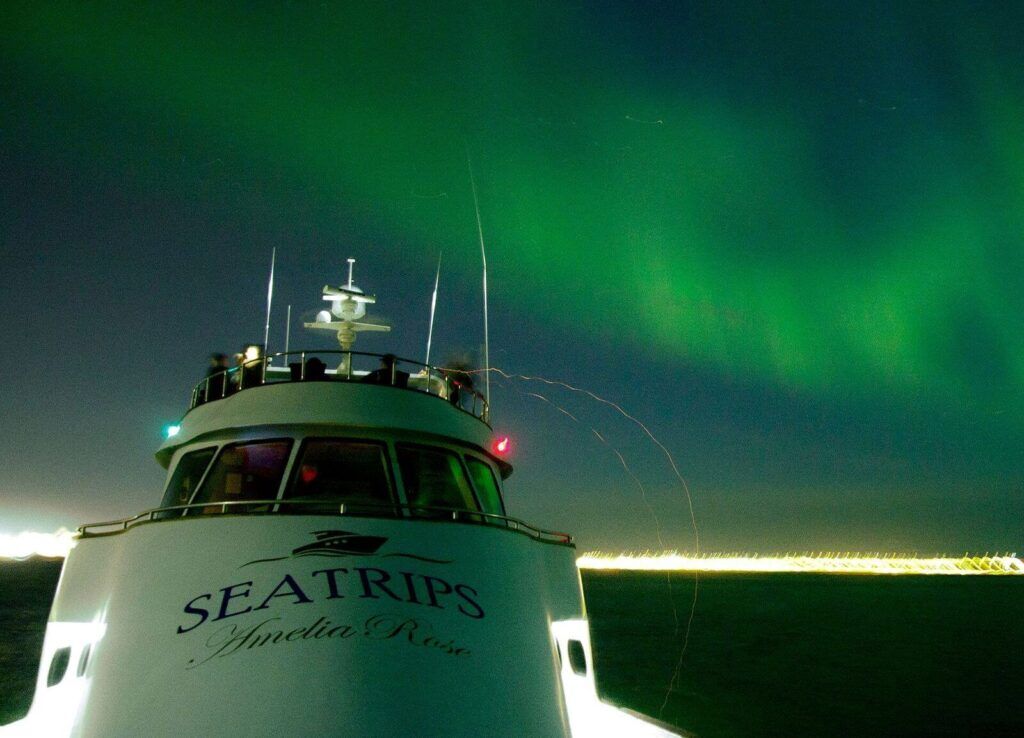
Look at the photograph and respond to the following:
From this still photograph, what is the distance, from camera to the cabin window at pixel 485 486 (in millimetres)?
8867

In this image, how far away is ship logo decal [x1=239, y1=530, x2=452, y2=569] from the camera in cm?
644

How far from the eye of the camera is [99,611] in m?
7.44

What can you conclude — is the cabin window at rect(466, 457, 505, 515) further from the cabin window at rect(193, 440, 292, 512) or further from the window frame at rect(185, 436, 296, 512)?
the cabin window at rect(193, 440, 292, 512)

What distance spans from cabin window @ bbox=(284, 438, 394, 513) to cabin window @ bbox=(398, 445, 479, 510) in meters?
0.28

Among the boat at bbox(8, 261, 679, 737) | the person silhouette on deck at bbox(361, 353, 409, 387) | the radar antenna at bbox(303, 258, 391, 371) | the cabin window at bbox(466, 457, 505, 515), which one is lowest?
the boat at bbox(8, 261, 679, 737)

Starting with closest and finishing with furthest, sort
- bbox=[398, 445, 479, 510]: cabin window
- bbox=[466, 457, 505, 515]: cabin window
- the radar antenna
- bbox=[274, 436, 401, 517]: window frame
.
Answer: bbox=[274, 436, 401, 517]: window frame, bbox=[398, 445, 479, 510]: cabin window, bbox=[466, 457, 505, 515]: cabin window, the radar antenna

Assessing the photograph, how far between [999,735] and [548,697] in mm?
24464

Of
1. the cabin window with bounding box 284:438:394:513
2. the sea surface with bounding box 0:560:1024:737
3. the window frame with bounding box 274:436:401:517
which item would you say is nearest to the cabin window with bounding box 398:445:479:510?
the window frame with bounding box 274:436:401:517

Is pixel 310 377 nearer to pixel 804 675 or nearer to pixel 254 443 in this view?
pixel 254 443

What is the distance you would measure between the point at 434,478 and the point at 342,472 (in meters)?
1.07

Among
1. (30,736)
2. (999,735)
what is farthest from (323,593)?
(999,735)

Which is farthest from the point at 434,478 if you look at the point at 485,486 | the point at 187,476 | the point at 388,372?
the point at 187,476

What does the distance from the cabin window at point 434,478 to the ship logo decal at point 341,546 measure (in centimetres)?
128

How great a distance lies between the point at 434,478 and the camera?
8.33 meters
